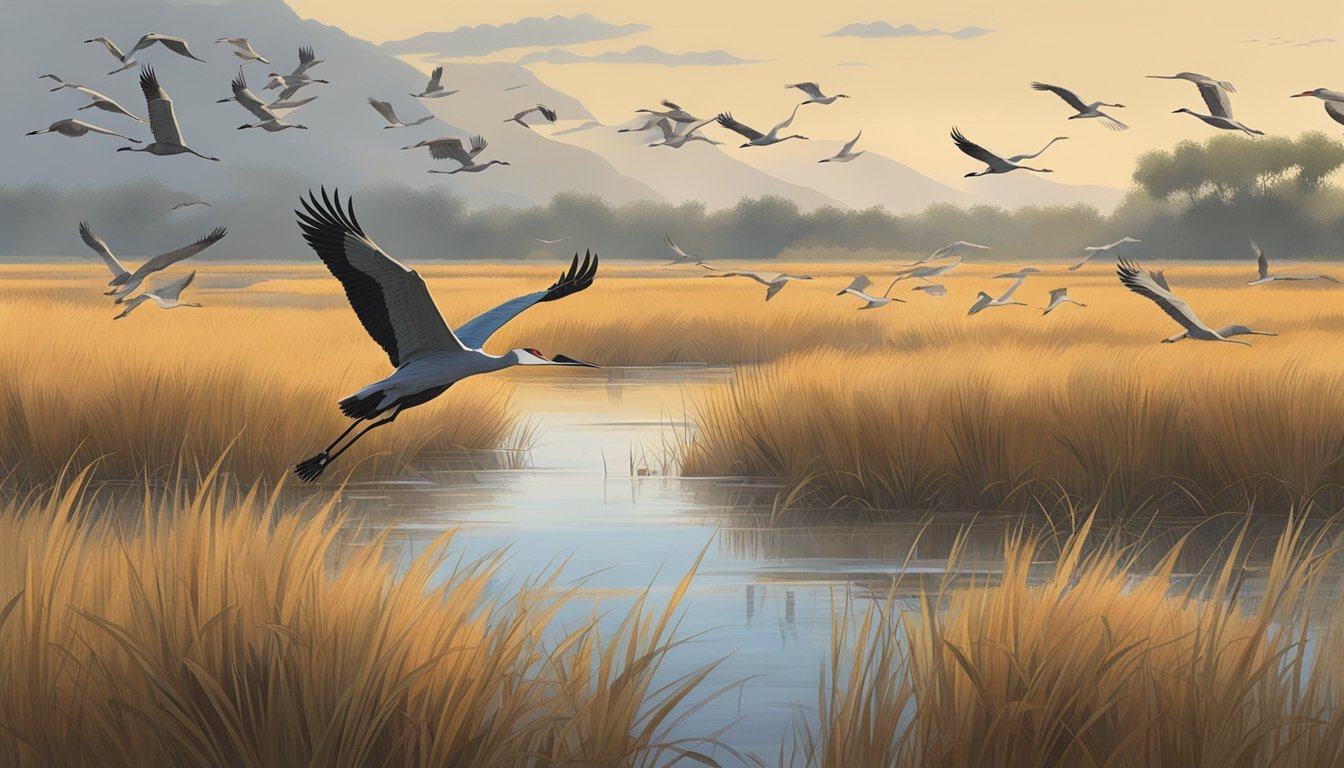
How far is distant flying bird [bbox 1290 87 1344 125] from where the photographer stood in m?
12.5

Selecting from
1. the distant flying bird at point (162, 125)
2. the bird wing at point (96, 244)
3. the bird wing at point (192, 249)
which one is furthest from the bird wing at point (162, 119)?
the bird wing at point (192, 249)

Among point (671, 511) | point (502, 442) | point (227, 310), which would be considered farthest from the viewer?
point (227, 310)

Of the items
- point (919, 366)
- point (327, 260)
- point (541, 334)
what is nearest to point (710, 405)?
point (919, 366)

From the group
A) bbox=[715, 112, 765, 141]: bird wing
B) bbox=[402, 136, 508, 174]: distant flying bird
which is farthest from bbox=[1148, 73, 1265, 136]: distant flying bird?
bbox=[402, 136, 508, 174]: distant flying bird

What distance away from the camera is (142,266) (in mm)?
14914

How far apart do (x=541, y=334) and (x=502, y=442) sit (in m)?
10.5

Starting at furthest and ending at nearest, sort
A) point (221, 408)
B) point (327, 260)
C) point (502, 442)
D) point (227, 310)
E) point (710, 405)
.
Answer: point (227, 310), point (502, 442), point (710, 405), point (221, 408), point (327, 260)

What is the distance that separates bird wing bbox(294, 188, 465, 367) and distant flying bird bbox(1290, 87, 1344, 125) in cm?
804

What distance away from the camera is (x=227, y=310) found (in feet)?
99.1

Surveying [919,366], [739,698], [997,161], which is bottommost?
[739,698]

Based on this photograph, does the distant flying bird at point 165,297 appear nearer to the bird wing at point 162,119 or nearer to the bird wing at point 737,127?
the bird wing at point 162,119

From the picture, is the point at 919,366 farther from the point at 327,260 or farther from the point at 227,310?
the point at 227,310

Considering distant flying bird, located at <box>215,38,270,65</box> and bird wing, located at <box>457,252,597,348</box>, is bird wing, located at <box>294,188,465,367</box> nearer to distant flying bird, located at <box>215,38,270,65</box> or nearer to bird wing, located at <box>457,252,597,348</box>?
bird wing, located at <box>457,252,597,348</box>

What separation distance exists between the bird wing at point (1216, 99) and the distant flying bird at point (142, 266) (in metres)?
8.93
